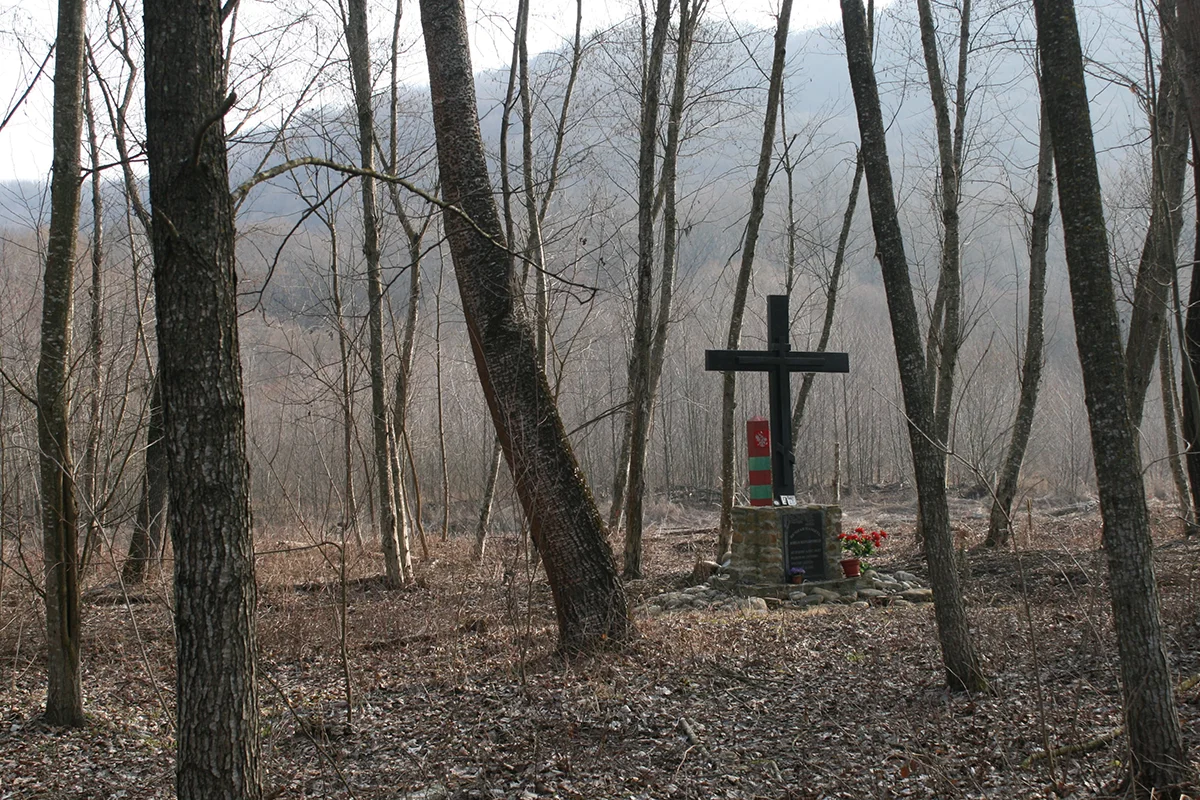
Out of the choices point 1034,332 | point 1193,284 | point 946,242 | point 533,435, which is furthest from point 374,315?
point 1034,332

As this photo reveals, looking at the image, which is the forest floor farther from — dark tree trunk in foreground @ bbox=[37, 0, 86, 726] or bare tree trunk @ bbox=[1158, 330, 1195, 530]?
bare tree trunk @ bbox=[1158, 330, 1195, 530]

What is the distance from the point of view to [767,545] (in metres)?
9.44

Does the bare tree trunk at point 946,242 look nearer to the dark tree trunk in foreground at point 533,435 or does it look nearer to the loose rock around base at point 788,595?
the loose rock around base at point 788,595

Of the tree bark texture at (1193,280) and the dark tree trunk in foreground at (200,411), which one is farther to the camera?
the tree bark texture at (1193,280)

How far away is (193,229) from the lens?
2.63 m

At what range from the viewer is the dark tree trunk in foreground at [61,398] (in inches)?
170

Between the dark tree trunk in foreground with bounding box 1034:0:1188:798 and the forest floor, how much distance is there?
0.92 ft

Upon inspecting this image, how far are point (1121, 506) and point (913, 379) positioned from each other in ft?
5.54

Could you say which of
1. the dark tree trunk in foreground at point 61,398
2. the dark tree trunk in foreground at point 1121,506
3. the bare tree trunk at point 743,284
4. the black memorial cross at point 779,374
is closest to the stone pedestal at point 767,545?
the black memorial cross at point 779,374

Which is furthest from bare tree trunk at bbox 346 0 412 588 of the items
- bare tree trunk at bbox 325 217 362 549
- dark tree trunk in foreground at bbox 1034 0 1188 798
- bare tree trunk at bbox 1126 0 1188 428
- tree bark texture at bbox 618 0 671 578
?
bare tree trunk at bbox 1126 0 1188 428

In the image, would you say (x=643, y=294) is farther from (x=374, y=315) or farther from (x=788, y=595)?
(x=788, y=595)

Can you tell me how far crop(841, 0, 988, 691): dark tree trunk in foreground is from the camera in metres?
4.68

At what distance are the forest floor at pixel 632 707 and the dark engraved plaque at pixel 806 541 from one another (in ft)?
6.76

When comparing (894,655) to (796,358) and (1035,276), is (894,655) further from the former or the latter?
(1035,276)
